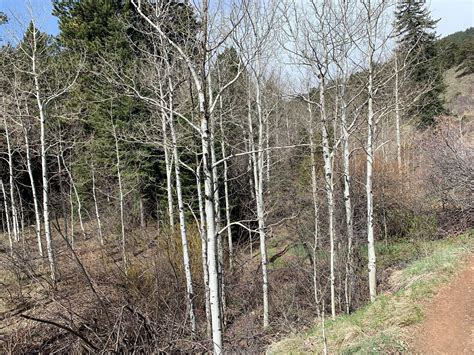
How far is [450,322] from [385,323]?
1.17 metres

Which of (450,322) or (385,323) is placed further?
(385,323)

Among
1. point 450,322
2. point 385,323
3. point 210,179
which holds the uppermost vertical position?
point 210,179

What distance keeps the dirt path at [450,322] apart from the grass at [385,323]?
0.21 metres

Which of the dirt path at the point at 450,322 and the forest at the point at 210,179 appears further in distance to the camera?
the forest at the point at 210,179

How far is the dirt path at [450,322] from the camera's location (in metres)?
5.98

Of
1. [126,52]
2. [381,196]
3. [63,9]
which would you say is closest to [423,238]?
[381,196]

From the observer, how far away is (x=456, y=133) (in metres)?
16.5

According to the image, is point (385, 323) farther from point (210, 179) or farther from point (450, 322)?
point (210, 179)

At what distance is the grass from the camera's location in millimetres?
6422

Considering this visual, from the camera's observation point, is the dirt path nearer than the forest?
Yes

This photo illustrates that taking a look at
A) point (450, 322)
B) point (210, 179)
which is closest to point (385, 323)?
point (450, 322)

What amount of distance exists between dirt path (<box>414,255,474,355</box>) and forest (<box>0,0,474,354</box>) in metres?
1.94

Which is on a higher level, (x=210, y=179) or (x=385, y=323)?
(x=210, y=179)

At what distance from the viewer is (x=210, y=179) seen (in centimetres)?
454
